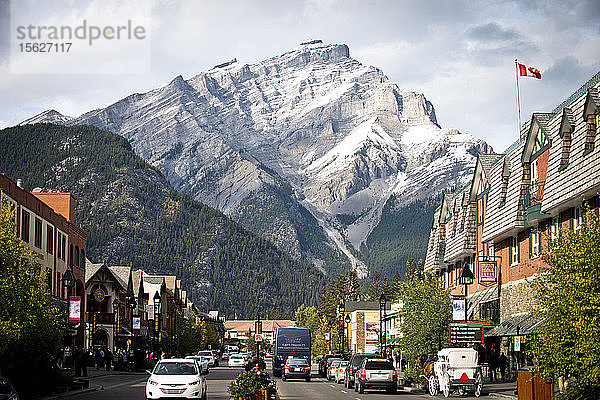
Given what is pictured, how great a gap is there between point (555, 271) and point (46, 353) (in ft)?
70.5

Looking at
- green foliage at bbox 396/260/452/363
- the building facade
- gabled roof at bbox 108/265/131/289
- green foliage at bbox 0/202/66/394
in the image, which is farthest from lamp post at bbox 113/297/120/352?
green foliage at bbox 0/202/66/394

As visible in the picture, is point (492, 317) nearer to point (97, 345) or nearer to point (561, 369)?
point (561, 369)

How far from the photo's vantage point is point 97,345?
94.3 metres

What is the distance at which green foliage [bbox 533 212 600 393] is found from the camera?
24.2 m

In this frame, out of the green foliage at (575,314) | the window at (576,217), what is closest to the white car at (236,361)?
the window at (576,217)

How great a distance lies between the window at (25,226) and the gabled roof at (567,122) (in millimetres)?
34715

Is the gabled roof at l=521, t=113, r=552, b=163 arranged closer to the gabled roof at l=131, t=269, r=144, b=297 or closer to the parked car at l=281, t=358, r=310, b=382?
the parked car at l=281, t=358, r=310, b=382

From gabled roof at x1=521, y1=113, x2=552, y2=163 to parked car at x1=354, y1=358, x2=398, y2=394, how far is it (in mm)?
13836

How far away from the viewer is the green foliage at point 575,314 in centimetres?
2422

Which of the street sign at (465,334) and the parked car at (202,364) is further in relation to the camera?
the street sign at (465,334)

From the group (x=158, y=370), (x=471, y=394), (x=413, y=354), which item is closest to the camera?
(x=158, y=370)

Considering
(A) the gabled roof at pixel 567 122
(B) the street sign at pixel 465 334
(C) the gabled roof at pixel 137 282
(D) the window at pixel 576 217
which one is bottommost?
(B) the street sign at pixel 465 334

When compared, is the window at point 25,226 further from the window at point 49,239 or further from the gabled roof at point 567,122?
the gabled roof at point 567,122

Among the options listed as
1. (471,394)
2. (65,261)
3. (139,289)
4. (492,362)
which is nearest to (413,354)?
(492,362)
